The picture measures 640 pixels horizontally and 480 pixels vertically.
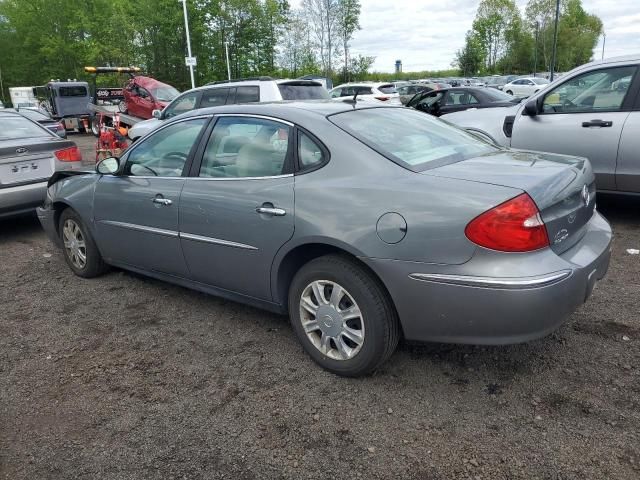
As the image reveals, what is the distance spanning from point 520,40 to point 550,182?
244ft

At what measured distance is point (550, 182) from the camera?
2678 mm

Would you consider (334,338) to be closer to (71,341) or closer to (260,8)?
(71,341)

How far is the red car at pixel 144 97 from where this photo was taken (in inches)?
686

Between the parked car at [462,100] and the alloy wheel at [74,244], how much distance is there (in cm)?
915

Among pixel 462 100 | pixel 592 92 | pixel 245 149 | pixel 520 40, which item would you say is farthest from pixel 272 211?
pixel 520 40

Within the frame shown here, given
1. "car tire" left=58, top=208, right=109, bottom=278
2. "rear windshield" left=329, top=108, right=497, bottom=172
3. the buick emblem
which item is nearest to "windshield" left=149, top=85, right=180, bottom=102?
"car tire" left=58, top=208, right=109, bottom=278

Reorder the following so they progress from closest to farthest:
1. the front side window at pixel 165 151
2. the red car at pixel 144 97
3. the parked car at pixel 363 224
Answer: the parked car at pixel 363 224
the front side window at pixel 165 151
the red car at pixel 144 97

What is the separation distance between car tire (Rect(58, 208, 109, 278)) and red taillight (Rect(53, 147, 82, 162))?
85.9 inches

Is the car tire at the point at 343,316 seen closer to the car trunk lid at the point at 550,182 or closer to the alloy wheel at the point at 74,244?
the car trunk lid at the point at 550,182

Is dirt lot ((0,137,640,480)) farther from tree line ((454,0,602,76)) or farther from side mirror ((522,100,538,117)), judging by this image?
tree line ((454,0,602,76))

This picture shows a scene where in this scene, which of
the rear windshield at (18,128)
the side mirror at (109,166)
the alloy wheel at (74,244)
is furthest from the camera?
the rear windshield at (18,128)

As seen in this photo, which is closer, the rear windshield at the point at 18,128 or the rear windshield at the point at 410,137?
the rear windshield at the point at 410,137

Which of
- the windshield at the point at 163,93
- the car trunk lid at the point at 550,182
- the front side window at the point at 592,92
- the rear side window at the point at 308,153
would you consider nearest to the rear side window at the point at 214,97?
the front side window at the point at 592,92

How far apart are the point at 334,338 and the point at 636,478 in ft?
4.99
